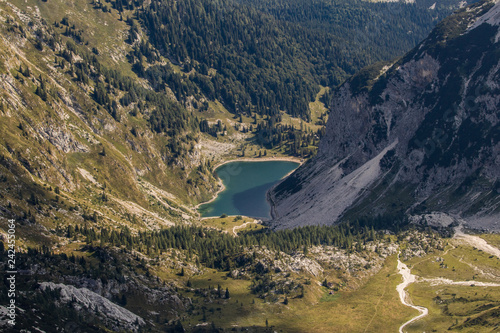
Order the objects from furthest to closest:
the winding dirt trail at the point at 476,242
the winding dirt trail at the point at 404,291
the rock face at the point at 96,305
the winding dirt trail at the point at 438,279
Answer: the winding dirt trail at the point at 476,242 → the winding dirt trail at the point at 438,279 → the winding dirt trail at the point at 404,291 → the rock face at the point at 96,305

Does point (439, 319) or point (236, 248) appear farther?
point (236, 248)

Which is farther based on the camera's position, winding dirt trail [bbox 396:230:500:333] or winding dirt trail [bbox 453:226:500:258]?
winding dirt trail [bbox 453:226:500:258]

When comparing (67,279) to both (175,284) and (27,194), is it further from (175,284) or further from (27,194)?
(27,194)

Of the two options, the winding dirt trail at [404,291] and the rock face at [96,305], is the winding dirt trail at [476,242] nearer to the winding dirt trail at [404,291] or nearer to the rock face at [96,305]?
the winding dirt trail at [404,291]

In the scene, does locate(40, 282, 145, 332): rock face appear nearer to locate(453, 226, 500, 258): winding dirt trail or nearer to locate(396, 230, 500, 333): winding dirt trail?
locate(396, 230, 500, 333): winding dirt trail

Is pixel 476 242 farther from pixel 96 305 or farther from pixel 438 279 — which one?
pixel 96 305

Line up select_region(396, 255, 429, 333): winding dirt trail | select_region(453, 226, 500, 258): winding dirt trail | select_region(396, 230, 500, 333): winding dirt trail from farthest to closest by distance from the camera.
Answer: select_region(453, 226, 500, 258): winding dirt trail, select_region(396, 230, 500, 333): winding dirt trail, select_region(396, 255, 429, 333): winding dirt trail

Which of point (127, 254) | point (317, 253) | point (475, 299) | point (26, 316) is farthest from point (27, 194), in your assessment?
point (475, 299)

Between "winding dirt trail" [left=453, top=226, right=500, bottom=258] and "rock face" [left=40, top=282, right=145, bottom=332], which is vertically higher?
"winding dirt trail" [left=453, top=226, right=500, bottom=258]

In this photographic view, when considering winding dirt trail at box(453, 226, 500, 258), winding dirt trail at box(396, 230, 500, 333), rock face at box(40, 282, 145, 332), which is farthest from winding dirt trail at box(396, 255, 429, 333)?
rock face at box(40, 282, 145, 332)

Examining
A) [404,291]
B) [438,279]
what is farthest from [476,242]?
[404,291]

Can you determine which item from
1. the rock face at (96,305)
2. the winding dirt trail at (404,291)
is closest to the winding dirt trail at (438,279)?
the winding dirt trail at (404,291)
